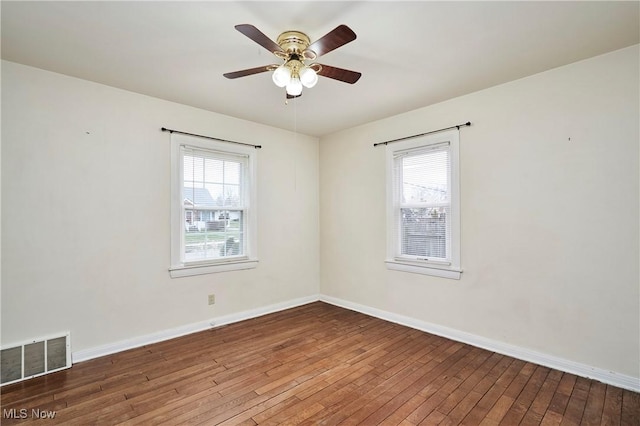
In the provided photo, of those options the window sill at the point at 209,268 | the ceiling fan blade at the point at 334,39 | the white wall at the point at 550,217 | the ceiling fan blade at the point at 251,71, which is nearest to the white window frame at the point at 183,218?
the window sill at the point at 209,268

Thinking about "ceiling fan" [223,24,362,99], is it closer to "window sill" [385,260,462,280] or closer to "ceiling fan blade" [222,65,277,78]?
"ceiling fan blade" [222,65,277,78]

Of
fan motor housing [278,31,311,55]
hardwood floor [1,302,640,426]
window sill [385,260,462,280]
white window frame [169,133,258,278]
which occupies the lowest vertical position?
hardwood floor [1,302,640,426]

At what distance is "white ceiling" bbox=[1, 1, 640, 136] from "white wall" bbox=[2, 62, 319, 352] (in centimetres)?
31

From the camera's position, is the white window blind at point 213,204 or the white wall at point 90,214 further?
the white window blind at point 213,204

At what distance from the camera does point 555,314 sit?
2.81 m

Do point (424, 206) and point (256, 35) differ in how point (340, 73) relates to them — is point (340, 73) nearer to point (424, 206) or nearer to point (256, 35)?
point (256, 35)

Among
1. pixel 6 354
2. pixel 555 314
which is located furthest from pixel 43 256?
pixel 555 314

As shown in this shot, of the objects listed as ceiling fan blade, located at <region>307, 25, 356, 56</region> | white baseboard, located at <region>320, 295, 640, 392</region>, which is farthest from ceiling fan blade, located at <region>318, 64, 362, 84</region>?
white baseboard, located at <region>320, 295, 640, 392</region>

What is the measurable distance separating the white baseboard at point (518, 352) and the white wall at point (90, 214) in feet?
6.78

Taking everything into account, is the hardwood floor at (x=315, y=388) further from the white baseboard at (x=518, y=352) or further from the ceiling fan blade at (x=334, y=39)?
the ceiling fan blade at (x=334, y=39)

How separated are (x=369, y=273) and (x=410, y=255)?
0.69m

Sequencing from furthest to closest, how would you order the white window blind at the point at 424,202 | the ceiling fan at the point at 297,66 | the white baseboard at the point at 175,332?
the white window blind at the point at 424,202, the white baseboard at the point at 175,332, the ceiling fan at the point at 297,66

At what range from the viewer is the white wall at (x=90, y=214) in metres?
2.70

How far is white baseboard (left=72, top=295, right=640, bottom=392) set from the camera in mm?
2574
